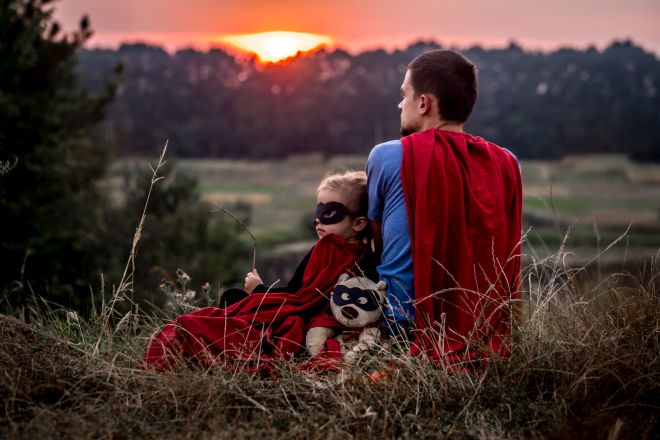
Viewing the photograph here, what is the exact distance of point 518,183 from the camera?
4098 mm

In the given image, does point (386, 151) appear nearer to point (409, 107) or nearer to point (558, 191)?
point (409, 107)

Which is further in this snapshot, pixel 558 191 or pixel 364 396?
pixel 558 191

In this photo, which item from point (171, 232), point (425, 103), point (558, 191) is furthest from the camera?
point (558, 191)

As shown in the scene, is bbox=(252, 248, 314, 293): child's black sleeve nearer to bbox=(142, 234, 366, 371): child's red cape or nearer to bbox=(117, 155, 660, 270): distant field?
bbox=(142, 234, 366, 371): child's red cape

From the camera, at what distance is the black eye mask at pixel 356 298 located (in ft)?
12.2

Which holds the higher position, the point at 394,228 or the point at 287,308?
the point at 394,228

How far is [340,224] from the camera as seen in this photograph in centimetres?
402

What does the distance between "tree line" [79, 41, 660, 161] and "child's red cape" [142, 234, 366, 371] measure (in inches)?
1653

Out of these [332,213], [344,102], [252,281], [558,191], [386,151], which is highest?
[386,151]

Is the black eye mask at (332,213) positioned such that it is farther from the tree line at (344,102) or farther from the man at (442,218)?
the tree line at (344,102)

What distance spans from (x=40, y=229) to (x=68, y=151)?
12.4 feet

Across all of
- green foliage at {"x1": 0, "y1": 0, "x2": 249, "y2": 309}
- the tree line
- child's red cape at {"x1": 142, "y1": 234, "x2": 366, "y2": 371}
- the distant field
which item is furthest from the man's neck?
the tree line

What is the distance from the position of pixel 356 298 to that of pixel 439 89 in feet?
3.64

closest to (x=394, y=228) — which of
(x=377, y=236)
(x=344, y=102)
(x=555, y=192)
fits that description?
(x=377, y=236)
